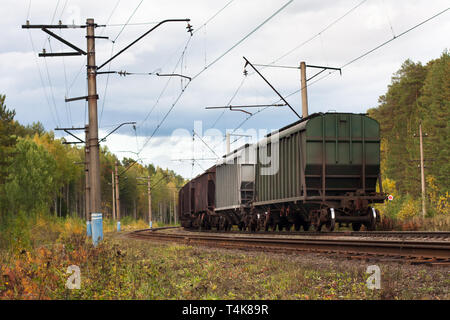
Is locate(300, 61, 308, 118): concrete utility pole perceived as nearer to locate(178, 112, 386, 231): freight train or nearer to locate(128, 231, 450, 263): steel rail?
locate(178, 112, 386, 231): freight train

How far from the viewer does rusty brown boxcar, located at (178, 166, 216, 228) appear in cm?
3155

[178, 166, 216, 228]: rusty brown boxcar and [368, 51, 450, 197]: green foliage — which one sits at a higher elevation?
[368, 51, 450, 197]: green foliage

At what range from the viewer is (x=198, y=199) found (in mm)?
35031

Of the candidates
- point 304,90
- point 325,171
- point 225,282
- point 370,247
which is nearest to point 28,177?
point 304,90

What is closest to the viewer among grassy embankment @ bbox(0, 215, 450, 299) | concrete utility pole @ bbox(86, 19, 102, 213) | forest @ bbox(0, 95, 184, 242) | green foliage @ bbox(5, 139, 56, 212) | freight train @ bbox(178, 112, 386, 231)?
grassy embankment @ bbox(0, 215, 450, 299)

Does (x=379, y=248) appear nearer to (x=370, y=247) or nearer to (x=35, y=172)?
(x=370, y=247)

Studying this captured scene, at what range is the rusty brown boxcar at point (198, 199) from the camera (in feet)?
104

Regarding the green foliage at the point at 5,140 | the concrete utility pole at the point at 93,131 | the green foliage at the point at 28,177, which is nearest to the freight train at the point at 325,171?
the concrete utility pole at the point at 93,131

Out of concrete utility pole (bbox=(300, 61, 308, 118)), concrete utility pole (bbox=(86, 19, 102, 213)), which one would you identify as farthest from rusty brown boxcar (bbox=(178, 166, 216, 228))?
concrete utility pole (bbox=(86, 19, 102, 213))

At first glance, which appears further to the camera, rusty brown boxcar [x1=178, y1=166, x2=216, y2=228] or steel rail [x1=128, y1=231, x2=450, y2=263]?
rusty brown boxcar [x1=178, y1=166, x2=216, y2=228]

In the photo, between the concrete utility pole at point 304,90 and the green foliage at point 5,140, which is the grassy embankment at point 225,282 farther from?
the green foliage at point 5,140

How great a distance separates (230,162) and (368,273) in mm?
19396

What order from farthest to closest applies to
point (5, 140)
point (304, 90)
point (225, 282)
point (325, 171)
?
point (5, 140) < point (304, 90) < point (325, 171) < point (225, 282)
